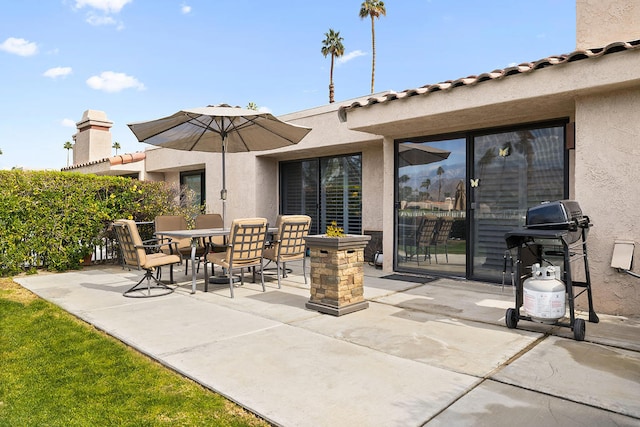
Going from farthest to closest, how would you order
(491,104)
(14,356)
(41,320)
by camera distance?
(491,104)
(41,320)
(14,356)

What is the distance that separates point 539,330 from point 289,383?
2.76m

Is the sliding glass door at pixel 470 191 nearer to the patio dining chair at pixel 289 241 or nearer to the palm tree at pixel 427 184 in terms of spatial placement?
the palm tree at pixel 427 184

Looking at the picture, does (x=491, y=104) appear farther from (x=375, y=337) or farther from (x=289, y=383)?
(x=289, y=383)

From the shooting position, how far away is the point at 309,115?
→ 9555 millimetres

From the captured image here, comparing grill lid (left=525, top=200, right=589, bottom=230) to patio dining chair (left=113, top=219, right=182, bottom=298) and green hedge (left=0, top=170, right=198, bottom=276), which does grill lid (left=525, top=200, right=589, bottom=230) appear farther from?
green hedge (left=0, top=170, right=198, bottom=276)

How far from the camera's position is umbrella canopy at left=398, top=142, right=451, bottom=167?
717 centimetres

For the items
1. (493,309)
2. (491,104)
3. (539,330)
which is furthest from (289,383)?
(491,104)

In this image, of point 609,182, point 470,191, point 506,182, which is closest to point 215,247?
point 470,191

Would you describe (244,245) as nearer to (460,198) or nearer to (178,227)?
(178,227)

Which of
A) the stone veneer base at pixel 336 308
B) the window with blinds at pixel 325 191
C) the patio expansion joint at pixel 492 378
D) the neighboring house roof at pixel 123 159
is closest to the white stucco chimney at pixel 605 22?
the patio expansion joint at pixel 492 378

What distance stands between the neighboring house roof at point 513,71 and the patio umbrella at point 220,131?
1.25m

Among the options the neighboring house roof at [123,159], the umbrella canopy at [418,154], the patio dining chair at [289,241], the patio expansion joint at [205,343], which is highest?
the neighboring house roof at [123,159]

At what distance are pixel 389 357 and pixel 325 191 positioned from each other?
7.20m

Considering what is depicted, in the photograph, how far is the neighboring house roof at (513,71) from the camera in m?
4.41
